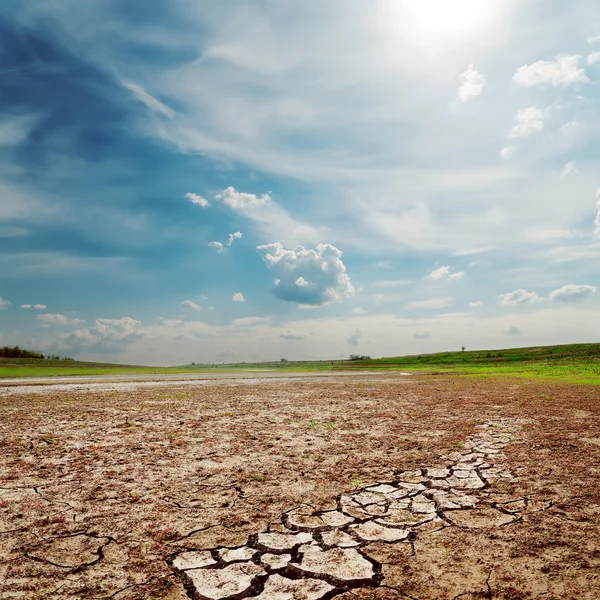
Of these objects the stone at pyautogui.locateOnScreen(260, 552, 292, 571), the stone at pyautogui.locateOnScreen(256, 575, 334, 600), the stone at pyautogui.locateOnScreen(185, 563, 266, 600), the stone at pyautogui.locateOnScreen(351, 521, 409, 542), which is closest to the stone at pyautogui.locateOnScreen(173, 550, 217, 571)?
the stone at pyautogui.locateOnScreen(185, 563, 266, 600)

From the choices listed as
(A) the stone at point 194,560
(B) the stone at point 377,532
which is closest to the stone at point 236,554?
(A) the stone at point 194,560

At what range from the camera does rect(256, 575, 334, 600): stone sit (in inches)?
118

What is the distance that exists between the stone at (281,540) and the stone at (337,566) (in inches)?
7.7

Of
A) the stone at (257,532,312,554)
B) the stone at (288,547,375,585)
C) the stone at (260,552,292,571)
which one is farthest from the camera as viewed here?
the stone at (257,532,312,554)

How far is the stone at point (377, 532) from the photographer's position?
12.9 feet

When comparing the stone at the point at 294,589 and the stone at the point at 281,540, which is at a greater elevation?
the stone at the point at 294,589

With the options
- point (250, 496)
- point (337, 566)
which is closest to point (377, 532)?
point (337, 566)

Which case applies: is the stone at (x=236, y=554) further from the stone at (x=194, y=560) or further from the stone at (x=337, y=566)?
the stone at (x=337, y=566)

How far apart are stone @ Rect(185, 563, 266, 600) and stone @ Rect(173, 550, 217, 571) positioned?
81mm

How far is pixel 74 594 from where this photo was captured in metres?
3.08

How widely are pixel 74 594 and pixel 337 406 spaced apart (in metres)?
11.3

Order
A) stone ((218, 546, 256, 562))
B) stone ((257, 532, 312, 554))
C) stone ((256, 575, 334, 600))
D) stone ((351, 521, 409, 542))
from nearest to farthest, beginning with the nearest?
stone ((256, 575, 334, 600)), stone ((218, 546, 256, 562)), stone ((257, 532, 312, 554)), stone ((351, 521, 409, 542))

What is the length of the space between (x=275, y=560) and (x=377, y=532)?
1129 mm

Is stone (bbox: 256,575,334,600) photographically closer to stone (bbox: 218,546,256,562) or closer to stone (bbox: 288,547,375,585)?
stone (bbox: 288,547,375,585)
